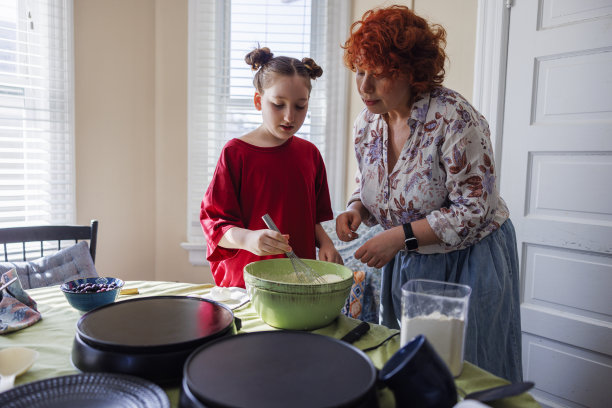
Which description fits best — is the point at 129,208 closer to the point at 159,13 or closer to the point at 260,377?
the point at 159,13

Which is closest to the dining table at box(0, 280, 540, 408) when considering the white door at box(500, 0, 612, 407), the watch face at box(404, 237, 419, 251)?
the watch face at box(404, 237, 419, 251)

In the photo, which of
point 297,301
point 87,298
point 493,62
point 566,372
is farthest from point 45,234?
point 566,372

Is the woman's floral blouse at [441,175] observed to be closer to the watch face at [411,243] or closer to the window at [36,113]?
the watch face at [411,243]

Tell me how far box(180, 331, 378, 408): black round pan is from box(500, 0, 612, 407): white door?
66.6 inches

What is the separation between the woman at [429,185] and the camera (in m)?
Answer: 1.19

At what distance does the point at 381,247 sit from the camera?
3.89 feet

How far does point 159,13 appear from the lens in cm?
291

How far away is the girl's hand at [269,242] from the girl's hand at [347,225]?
0.27 meters

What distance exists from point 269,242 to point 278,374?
A: 0.49m

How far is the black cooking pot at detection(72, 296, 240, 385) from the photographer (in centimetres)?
68

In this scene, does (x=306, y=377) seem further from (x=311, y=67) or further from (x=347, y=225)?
(x=311, y=67)

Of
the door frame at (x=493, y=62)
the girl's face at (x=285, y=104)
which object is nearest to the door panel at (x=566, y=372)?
the door frame at (x=493, y=62)

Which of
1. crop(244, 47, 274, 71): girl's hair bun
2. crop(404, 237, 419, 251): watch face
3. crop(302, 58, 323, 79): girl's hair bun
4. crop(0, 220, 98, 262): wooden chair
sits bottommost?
crop(0, 220, 98, 262): wooden chair

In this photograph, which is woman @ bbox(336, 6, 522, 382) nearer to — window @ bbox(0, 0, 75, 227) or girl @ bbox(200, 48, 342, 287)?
girl @ bbox(200, 48, 342, 287)
